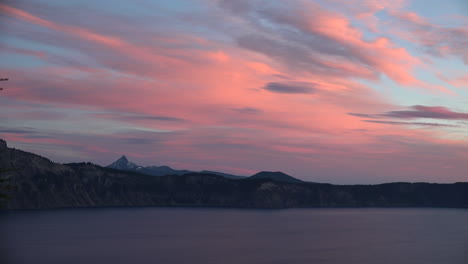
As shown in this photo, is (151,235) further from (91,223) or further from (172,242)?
(91,223)

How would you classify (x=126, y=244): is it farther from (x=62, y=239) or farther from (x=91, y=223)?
(x=91, y=223)

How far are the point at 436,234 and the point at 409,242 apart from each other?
34.5m

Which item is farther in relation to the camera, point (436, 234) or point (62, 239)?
point (436, 234)

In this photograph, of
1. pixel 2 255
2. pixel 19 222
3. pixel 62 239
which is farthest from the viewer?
pixel 19 222

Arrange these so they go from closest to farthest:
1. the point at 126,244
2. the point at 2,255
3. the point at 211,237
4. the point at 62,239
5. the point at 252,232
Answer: the point at 2,255
the point at 126,244
the point at 62,239
the point at 211,237
the point at 252,232

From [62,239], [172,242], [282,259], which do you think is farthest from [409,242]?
[62,239]

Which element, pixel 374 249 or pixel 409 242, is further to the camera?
pixel 409 242

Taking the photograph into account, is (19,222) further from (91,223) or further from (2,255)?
(2,255)

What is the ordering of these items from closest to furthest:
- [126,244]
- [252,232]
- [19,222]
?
[126,244], [252,232], [19,222]

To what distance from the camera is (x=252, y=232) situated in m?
174

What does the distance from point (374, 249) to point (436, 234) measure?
61.6 metres

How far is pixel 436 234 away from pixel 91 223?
5241 inches

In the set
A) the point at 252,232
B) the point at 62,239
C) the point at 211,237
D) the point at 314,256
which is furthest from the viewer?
the point at 252,232

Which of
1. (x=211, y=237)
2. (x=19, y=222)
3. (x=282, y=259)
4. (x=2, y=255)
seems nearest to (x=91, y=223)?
(x=19, y=222)
